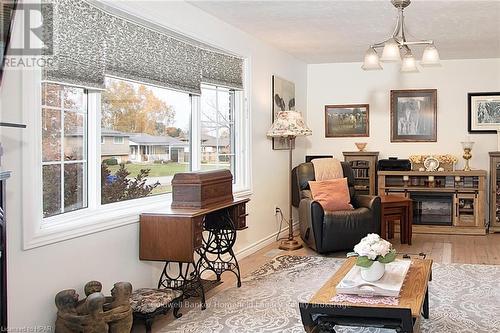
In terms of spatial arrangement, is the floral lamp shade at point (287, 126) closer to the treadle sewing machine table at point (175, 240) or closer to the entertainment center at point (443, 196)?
the entertainment center at point (443, 196)

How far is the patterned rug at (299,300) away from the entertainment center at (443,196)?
2026mm

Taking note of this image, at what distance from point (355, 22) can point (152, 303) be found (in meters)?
3.33

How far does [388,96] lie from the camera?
25.9 feet

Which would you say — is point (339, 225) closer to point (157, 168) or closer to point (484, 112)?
point (157, 168)

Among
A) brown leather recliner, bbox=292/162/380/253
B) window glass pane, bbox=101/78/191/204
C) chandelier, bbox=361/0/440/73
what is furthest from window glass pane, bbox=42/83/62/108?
brown leather recliner, bbox=292/162/380/253

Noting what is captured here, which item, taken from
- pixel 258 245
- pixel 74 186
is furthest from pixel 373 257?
pixel 258 245

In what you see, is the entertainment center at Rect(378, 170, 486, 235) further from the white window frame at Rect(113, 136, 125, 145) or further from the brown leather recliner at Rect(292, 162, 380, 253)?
the white window frame at Rect(113, 136, 125, 145)

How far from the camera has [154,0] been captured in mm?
4117

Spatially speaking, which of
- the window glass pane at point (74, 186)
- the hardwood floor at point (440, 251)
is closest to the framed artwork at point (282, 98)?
the hardwood floor at point (440, 251)

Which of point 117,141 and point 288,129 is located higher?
point 288,129

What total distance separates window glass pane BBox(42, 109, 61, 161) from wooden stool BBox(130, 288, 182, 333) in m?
1.05

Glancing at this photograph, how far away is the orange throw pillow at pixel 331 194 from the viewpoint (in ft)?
19.9

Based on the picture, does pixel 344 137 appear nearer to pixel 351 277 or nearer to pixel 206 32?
pixel 206 32

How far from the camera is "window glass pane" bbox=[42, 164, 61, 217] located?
10.8ft
